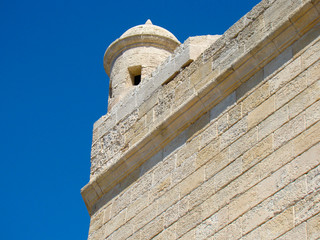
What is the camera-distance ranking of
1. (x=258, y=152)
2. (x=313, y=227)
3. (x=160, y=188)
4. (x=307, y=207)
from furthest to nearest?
(x=160, y=188), (x=258, y=152), (x=307, y=207), (x=313, y=227)

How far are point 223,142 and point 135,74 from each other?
104 inches

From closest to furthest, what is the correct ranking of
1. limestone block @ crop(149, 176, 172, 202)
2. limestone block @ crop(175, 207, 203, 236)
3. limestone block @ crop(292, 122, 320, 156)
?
1. limestone block @ crop(292, 122, 320, 156)
2. limestone block @ crop(175, 207, 203, 236)
3. limestone block @ crop(149, 176, 172, 202)

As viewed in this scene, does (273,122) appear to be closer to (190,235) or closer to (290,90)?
(290,90)

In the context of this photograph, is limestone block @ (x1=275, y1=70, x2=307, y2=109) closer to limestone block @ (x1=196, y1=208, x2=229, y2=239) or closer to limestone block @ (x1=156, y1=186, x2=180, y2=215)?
limestone block @ (x1=196, y1=208, x2=229, y2=239)

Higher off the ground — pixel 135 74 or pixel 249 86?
pixel 135 74

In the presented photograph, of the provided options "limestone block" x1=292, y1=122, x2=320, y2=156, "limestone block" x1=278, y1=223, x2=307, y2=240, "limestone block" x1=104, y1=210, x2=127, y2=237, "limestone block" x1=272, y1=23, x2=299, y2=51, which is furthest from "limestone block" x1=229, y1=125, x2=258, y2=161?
"limestone block" x1=104, y1=210, x2=127, y2=237

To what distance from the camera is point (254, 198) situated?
5.53 m

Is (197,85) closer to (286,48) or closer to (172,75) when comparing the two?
(172,75)

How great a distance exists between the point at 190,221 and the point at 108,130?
2.22 m

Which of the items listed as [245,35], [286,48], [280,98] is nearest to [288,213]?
[280,98]

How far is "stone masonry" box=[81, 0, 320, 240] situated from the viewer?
5.39 m

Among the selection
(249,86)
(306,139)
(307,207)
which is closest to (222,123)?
(249,86)

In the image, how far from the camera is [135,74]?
862 centimetres

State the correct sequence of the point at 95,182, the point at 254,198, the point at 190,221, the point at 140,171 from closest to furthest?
the point at 254,198, the point at 190,221, the point at 140,171, the point at 95,182
